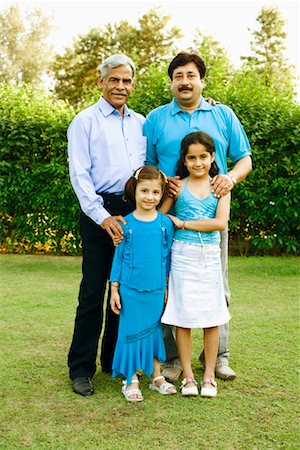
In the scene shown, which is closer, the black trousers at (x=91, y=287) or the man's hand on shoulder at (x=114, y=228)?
the man's hand on shoulder at (x=114, y=228)

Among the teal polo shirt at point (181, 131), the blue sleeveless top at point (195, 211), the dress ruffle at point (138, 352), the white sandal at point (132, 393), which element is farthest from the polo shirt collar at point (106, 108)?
the white sandal at point (132, 393)

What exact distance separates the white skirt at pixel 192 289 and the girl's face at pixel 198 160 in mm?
426

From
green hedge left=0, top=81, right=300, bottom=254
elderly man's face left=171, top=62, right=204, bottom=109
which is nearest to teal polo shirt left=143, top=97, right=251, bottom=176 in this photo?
elderly man's face left=171, top=62, right=204, bottom=109

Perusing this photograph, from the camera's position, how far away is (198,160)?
3.48 m

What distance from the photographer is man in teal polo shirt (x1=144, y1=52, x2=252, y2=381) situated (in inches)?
142

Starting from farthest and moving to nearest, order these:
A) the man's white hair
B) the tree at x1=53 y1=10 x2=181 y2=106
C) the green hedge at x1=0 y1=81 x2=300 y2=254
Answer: the tree at x1=53 y1=10 x2=181 y2=106
the green hedge at x1=0 y1=81 x2=300 y2=254
the man's white hair

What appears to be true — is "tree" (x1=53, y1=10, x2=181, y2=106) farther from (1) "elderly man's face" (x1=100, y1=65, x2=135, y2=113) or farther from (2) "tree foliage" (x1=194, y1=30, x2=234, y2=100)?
(1) "elderly man's face" (x1=100, y1=65, x2=135, y2=113)

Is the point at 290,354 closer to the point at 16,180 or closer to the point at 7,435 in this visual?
the point at 7,435

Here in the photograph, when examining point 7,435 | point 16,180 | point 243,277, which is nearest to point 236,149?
point 7,435

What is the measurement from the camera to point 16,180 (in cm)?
871

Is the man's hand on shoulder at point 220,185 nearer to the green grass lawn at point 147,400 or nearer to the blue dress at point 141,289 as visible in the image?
the blue dress at point 141,289

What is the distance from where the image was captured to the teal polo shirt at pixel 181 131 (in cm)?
366

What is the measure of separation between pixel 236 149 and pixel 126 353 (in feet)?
4.70

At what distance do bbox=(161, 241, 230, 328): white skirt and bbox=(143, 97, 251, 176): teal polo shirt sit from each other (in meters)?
0.52
